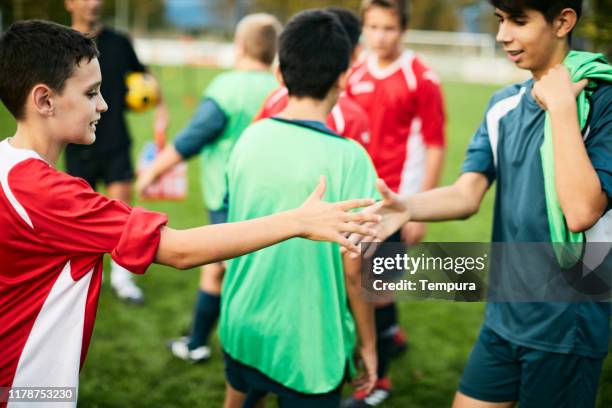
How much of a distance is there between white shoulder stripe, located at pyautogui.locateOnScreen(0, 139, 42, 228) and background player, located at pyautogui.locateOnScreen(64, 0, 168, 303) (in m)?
3.38

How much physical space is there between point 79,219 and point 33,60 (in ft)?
1.59

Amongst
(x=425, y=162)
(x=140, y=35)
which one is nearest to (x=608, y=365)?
(x=425, y=162)

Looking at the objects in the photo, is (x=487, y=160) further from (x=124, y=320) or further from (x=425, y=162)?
(x=124, y=320)

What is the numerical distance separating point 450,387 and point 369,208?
2.36m

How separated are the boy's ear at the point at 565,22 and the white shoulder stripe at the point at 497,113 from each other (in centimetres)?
25

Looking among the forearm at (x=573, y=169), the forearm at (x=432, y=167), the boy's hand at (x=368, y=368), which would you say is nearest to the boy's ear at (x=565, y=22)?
the forearm at (x=573, y=169)

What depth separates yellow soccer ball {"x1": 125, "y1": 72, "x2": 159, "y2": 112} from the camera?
5.52 meters

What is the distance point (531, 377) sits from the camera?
2443mm

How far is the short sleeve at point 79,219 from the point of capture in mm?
1897

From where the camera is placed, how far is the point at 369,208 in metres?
2.38

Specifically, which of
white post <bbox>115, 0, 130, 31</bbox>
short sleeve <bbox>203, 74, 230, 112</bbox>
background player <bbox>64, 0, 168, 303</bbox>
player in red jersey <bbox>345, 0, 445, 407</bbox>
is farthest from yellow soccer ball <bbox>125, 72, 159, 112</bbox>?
white post <bbox>115, 0, 130, 31</bbox>

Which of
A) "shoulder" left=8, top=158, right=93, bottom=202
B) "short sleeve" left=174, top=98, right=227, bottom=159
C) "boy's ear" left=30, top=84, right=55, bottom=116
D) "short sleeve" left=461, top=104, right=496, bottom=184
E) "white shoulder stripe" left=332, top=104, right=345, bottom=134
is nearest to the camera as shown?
"shoulder" left=8, top=158, right=93, bottom=202

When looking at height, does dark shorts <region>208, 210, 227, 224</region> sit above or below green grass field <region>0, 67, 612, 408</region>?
above

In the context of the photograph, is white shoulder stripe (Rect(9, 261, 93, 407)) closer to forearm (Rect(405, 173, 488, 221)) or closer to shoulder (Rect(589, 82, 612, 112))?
forearm (Rect(405, 173, 488, 221))
